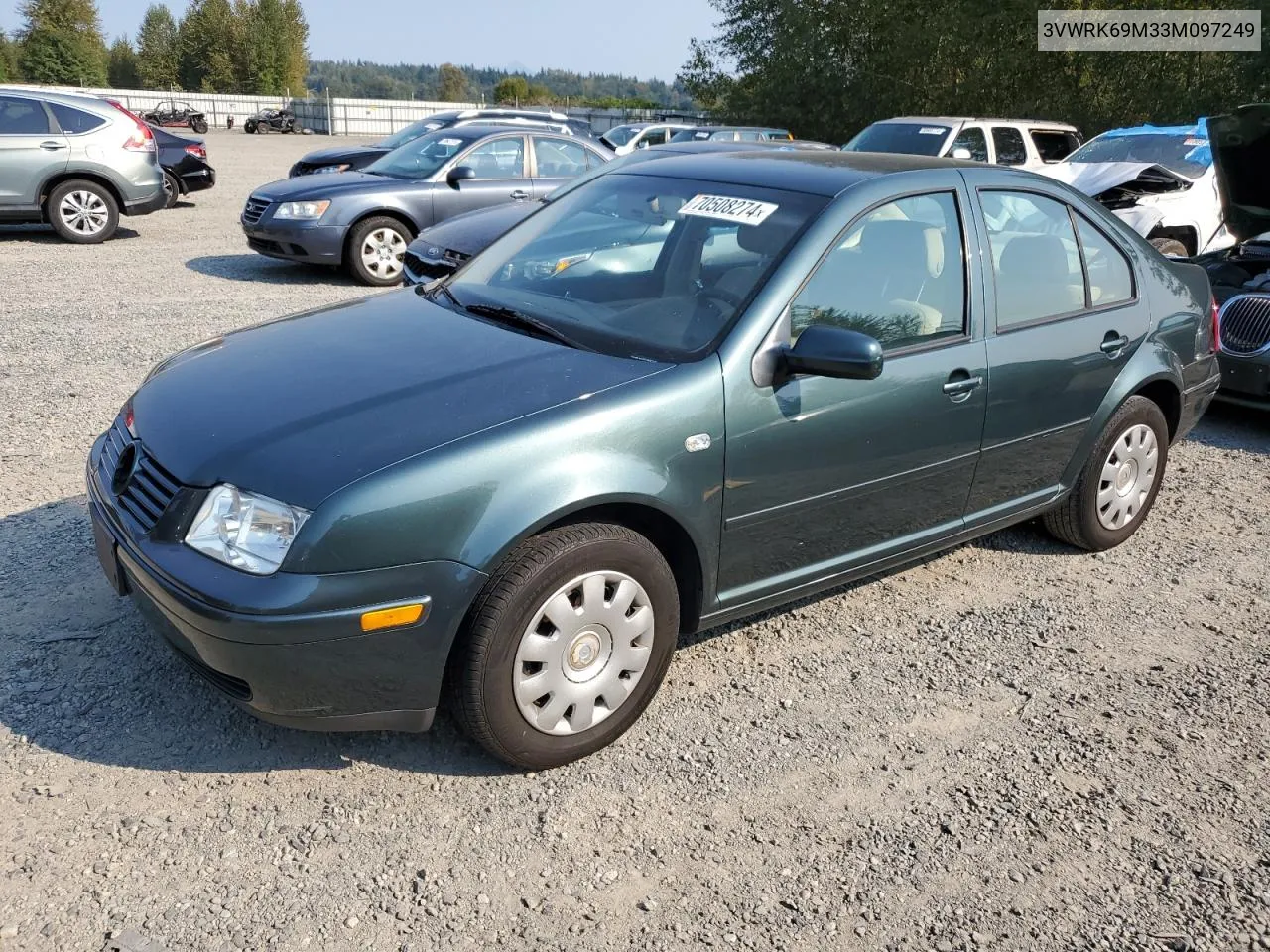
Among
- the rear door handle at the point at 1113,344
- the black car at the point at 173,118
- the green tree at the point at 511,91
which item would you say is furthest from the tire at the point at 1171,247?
the green tree at the point at 511,91

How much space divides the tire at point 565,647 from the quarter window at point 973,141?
11.2 meters

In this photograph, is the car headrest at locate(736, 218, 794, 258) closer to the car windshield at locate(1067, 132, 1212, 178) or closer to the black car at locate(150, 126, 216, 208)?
the car windshield at locate(1067, 132, 1212, 178)

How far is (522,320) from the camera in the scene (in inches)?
144

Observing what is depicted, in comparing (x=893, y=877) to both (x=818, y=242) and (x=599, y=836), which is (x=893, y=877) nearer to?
(x=599, y=836)

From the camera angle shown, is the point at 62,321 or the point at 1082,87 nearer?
the point at 62,321

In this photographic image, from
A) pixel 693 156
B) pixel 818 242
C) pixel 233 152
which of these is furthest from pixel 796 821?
pixel 233 152

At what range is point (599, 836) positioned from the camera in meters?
2.88

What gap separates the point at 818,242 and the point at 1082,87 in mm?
23820

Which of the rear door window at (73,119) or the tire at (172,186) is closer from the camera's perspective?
the rear door window at (73,119)

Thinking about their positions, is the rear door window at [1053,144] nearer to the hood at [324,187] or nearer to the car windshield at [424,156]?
the car windshield at [424,156]

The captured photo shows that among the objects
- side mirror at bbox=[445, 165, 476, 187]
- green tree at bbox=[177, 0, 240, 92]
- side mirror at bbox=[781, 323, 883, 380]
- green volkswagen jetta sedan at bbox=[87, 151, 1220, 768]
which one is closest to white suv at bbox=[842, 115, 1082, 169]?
side mirror at bbox=[445, 165, 476, 187]

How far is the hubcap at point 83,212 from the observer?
12.4 m

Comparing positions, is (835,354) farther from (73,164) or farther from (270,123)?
(270,123)

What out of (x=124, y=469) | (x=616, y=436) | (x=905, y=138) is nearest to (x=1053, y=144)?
(x=905, y=138)
